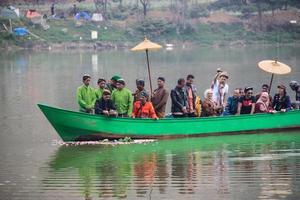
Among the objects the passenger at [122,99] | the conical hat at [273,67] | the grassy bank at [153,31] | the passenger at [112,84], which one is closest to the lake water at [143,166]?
the passenger at [122,99]

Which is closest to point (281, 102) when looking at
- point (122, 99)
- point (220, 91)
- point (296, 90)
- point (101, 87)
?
point (296, 90)

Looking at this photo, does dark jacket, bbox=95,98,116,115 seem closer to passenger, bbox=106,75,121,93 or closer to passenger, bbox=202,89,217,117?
passenger, bbox=106,75,121,93

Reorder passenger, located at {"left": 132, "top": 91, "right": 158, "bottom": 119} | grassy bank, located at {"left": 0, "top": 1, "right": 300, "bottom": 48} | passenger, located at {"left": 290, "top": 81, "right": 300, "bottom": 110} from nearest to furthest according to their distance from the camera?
passenger, located at {"left": 132, "top": 91, "right": 158, "bottom": 119} → passenger, located at {"left": 290, "top": 81, "right": 300, "bottom": 110} → grassy bank, located at {"left": 0, "top": 1, "right": 300, "bottom": 48}

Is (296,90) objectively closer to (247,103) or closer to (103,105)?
(247,103)

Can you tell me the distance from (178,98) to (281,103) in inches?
98.0

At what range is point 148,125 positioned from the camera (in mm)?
19109

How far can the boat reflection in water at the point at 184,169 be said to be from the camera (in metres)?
13.6

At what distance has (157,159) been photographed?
56.3 ft

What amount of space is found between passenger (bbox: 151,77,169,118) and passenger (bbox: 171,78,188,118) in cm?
18

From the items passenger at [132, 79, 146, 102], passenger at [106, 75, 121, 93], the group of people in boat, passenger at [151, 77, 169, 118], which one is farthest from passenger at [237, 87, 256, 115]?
passenger at [106, 75, 121, 93]

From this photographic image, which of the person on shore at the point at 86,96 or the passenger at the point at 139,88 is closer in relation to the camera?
the passenger at the point at 139,88

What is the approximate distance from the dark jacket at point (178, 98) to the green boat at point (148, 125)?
523 millimetres

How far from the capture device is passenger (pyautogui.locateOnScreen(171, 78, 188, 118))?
64.5ft

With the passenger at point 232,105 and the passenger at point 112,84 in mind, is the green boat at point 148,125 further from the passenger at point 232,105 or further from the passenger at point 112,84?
the passenger at point 112,84
